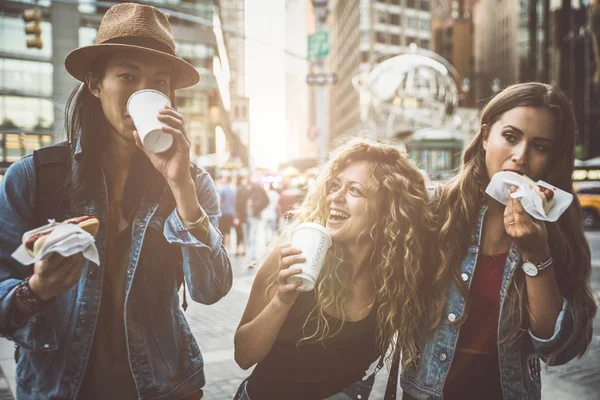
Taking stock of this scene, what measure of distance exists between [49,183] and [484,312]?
1.69 m

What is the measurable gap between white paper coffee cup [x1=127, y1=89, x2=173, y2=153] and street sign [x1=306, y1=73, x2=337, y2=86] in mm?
12723

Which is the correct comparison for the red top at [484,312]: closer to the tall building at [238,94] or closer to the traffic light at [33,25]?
the traffic light at [33,25]

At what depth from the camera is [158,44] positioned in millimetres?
1750

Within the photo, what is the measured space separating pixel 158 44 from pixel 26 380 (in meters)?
1.22

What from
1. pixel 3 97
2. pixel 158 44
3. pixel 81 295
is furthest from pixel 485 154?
pixel 3 97

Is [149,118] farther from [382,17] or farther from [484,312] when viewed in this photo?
[382,17]

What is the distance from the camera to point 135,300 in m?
1.70

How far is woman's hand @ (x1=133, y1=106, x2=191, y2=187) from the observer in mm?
1556

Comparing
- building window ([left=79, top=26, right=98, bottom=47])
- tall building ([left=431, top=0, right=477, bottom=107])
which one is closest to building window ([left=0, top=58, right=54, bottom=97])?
building window ([left=79, top=26, right=98, bottom=47])

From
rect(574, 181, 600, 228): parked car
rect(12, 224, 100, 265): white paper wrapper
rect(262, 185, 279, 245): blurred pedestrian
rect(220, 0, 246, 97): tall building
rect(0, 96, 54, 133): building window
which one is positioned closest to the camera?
rect(12, 224, 100, 265): white paper wrapper

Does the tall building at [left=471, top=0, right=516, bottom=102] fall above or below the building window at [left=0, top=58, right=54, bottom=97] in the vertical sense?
above

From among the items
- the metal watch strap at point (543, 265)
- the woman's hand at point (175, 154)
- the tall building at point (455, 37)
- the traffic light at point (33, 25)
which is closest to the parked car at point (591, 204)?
the traffic light at point (33, 25)

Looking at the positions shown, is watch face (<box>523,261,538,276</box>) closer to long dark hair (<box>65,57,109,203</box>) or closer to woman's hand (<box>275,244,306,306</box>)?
woman's hand (<box>275,244,306,306</box>)

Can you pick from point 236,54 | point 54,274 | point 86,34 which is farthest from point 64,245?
point 236,54
